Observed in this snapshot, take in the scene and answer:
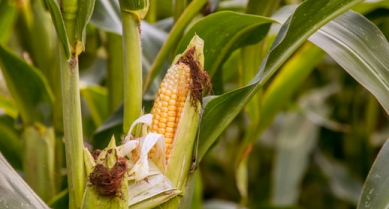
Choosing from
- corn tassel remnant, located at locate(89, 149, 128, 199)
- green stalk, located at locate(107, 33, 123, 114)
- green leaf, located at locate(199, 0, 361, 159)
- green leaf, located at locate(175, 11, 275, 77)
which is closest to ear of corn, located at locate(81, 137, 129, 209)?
corn tassel remnant, located at locate(89, 149, 128, 199)

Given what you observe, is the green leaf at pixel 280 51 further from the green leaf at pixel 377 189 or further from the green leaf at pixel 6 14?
the green leaf at pixel 6 14

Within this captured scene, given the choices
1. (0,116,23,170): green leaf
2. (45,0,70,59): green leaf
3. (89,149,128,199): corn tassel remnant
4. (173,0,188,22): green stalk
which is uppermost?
(45,0,70,59): green leaf

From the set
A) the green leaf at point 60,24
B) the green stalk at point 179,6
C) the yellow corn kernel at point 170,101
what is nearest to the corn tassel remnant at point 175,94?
the yellow corn kernel at point 170,101

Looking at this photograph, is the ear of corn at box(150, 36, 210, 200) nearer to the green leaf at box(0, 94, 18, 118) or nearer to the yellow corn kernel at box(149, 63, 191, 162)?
the yellow corn kernel at box(149, 63, 191, 162)

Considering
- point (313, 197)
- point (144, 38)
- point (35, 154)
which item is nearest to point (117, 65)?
point (144, 38)

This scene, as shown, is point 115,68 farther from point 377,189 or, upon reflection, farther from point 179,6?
point 377,189

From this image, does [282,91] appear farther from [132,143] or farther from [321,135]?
[321,135]

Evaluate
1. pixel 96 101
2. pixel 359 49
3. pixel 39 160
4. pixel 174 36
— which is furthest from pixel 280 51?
pixel 96 101
